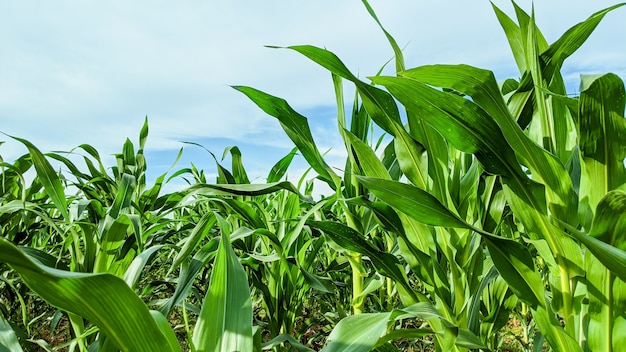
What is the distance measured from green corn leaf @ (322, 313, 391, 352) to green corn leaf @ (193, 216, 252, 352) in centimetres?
11

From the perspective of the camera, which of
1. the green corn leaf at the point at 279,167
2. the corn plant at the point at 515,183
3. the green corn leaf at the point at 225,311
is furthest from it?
the green corn leaf at the point at 279,167


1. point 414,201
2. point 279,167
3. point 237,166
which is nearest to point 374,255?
point 414,201

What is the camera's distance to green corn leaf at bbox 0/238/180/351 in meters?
0.30

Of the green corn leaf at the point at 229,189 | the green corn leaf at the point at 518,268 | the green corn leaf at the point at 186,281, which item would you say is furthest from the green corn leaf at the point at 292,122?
the green corn leaf at the point at 518,268

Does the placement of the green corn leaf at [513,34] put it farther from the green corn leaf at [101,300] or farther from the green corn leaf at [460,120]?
the green corn leaf at [101,300]

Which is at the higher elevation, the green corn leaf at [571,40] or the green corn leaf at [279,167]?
the green corn leaf at [571,40]

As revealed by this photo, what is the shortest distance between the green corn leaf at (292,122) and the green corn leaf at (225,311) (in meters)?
0.45

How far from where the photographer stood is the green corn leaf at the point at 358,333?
1.52 ft

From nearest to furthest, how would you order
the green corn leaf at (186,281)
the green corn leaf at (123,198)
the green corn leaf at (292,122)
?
1. the green corn leaf at (186,281)
2. the green corn leaf at (292,122)
3. the green corn leaf at (123,198)

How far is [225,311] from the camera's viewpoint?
425 millimetres

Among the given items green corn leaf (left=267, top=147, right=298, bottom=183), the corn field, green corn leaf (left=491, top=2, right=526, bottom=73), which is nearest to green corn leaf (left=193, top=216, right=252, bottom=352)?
the corn field

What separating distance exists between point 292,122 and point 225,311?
53 centimetres

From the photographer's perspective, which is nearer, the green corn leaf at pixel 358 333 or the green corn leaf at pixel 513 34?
the green corn leaf at pixel 358 333

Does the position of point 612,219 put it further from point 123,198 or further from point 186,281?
point 123,198
